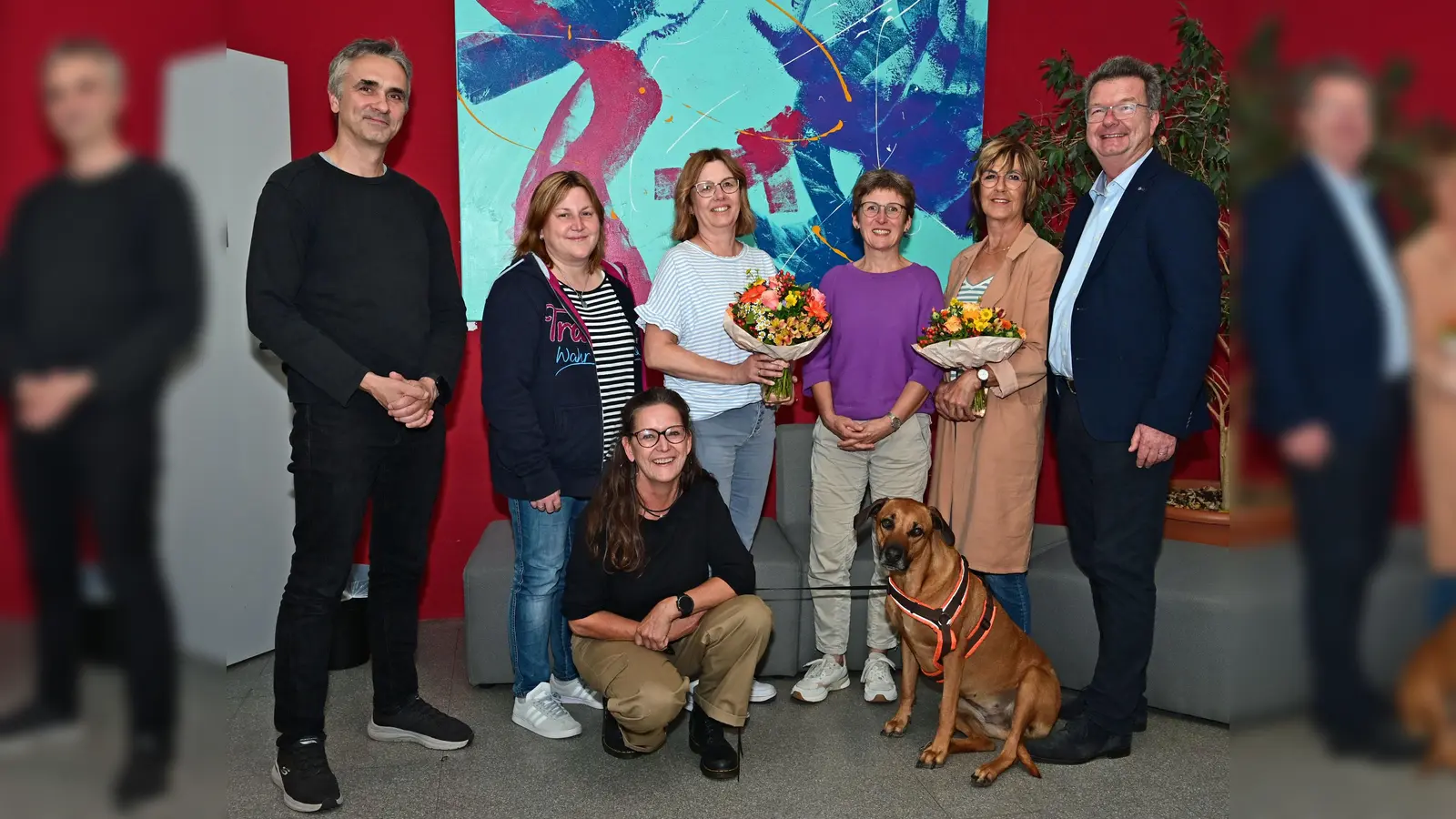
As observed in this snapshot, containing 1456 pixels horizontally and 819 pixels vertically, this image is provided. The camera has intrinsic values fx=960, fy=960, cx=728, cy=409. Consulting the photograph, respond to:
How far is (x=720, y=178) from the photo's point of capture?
3260 mm

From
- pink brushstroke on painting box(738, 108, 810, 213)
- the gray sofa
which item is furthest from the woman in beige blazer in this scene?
pink brushstroke on painting box(738, 108, 810, 213)

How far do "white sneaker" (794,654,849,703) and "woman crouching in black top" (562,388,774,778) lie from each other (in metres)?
0.57

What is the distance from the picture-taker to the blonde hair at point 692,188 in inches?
129

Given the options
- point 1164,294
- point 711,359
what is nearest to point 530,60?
point 711,359
